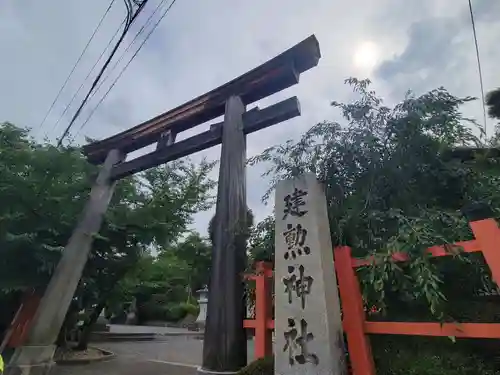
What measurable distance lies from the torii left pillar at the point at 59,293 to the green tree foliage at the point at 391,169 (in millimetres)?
4701

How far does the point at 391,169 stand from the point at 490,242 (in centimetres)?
119

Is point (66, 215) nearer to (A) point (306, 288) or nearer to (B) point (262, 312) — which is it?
(B) point (262, 312)

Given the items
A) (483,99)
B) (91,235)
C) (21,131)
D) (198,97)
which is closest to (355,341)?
(483,99)

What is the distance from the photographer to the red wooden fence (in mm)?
2412

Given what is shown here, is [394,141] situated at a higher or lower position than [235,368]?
higher

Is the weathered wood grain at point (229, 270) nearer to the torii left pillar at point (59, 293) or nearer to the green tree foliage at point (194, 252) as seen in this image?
the torii left pillar at point (59, 293)

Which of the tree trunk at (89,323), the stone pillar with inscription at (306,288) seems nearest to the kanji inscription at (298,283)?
the stone pillar with inscription at (306,288)

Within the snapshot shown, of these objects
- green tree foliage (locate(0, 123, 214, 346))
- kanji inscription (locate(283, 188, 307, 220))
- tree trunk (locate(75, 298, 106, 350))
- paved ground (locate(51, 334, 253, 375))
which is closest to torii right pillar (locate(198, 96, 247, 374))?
kanji inscription (locate(283, 188, 307, 220))

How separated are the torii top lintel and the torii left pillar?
3.10ft

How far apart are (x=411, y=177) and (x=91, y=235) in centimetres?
579

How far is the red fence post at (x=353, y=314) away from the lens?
2.90m

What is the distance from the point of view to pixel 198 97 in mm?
5961

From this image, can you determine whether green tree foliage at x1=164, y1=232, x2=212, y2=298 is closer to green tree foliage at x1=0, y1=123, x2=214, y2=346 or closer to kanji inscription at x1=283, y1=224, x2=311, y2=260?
green tree foliage at x1=0, y1=123, x2=214, y2=346

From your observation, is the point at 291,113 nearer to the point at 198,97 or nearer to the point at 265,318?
the point at 198,97
